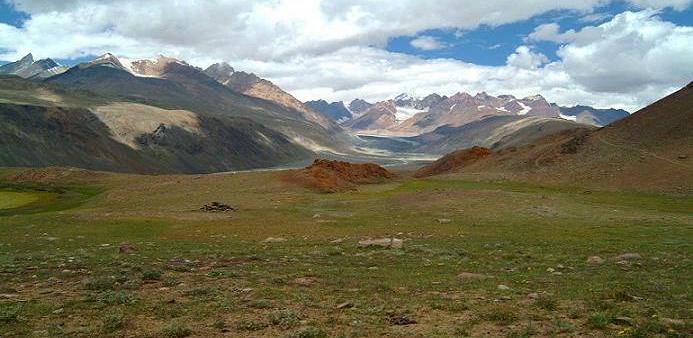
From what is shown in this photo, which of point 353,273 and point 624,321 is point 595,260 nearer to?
point 353,273

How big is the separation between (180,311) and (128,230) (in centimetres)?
2540

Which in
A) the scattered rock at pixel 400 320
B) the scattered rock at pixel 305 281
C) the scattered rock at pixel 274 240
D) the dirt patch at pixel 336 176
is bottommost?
the scattered rock at pixel 274 240

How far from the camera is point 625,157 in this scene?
7556 centimetres

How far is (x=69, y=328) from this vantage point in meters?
12.7

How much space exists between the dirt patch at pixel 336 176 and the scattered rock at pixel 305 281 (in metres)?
49.0

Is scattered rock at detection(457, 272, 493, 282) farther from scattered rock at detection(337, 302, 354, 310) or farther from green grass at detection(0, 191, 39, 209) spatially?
green grass at detection(0, 191, 39, 209)

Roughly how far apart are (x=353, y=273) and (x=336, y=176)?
58.7 m

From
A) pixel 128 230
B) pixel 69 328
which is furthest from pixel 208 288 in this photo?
pixel 128 230

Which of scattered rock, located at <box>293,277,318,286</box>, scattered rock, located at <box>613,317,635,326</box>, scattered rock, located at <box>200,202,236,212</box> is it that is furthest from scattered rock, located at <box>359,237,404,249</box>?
scattered rock, located at <box>200,202,236,212</box>

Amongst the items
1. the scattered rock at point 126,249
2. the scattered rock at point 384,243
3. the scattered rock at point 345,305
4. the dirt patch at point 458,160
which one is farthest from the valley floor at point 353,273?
the dirt patch at point 458,160

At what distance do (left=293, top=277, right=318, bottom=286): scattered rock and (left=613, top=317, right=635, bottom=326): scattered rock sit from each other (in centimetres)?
874

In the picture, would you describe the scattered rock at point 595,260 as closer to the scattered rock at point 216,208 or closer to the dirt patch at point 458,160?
the scattered rock at point 216,208

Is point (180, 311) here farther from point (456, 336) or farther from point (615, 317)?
point (615, 317)

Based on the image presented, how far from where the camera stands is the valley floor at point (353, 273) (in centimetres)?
1295
